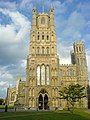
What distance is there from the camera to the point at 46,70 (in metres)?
90.9

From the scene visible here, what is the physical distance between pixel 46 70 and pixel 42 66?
2400 millimetres

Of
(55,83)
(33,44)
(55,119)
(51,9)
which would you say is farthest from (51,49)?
(55,119)

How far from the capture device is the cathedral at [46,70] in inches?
3423

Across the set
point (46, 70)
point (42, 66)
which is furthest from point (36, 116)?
point (42, 66)

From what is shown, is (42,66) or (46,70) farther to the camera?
(42,66)

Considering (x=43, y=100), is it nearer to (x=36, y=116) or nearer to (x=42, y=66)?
(x=42, y=66)

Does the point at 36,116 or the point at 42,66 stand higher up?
the point at 42,66

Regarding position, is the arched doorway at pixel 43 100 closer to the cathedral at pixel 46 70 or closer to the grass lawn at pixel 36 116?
the cathedral at pixel 46 70

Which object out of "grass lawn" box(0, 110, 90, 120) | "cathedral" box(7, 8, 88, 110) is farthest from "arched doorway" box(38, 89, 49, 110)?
"grass lawn" box(0, 110, 90, 120)

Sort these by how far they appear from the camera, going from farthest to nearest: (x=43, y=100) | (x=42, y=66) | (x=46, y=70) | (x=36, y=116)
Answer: (x=42, y=66) → (x=46, y=70) → (x=43, y=100) → (x=36, y=116)

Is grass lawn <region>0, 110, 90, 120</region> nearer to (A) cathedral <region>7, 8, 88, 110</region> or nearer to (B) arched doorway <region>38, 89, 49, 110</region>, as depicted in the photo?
(A) cathedral <region>7, 8, 88, 110</region>

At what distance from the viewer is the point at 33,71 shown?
89.7 meters

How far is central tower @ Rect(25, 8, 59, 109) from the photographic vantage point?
8675cm

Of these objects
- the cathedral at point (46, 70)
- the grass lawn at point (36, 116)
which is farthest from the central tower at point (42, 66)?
the grass lawn at point (36, 116)
